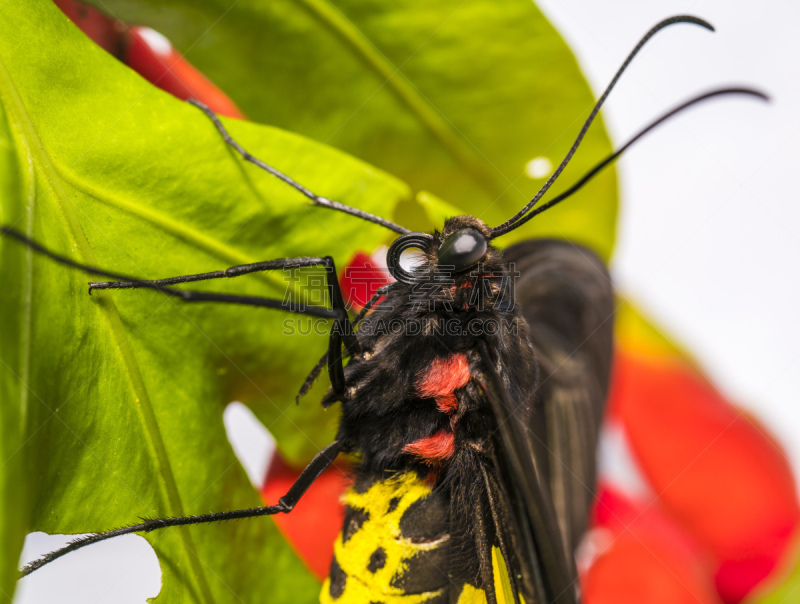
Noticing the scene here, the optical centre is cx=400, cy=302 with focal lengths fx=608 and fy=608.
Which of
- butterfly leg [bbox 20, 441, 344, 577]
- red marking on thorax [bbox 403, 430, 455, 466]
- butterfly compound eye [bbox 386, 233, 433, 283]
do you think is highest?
butterfly compound eye [bbox 386, 233, 433, 283]

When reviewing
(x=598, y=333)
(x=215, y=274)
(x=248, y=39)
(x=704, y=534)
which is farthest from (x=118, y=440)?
(x=704, y=534)

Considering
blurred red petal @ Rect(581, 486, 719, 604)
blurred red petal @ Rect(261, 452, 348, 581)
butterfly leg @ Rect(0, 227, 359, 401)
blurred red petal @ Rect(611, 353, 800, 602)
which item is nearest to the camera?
butterfly leg @ Rect(0, 227, 359, 401)

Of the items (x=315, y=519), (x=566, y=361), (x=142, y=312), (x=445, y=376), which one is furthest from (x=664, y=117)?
(x=315, y=519)

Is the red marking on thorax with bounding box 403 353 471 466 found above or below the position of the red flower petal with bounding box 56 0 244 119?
below

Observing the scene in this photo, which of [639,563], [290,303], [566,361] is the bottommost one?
[639,563]

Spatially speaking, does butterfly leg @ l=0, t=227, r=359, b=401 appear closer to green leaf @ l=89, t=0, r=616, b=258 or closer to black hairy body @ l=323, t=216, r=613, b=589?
black hairy body @ l=323, t=216, r=613, b=589

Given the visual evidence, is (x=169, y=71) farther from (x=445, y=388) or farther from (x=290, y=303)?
(x=445, y=388)

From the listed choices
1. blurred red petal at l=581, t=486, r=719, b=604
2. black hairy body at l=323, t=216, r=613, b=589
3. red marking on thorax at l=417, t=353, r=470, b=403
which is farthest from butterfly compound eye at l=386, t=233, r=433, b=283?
blurred red petal at l=581, t=486, r=719, b=604
